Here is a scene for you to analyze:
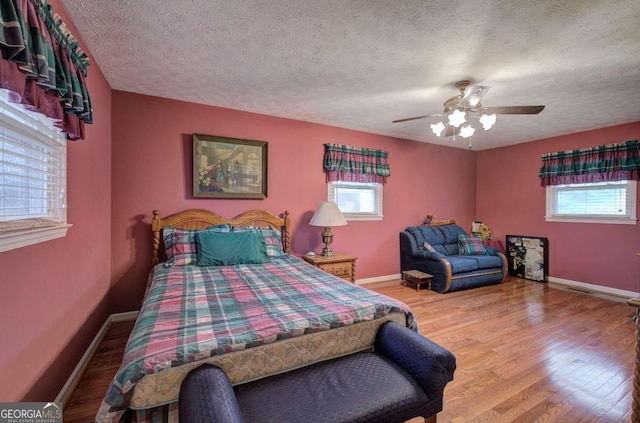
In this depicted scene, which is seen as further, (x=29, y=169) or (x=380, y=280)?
(x=380, y=280)

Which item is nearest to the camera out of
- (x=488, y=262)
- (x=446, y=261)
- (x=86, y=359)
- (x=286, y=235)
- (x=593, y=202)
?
(x=86, y=359)

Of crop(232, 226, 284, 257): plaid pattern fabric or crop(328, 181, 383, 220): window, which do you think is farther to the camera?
crop(328, 181, 383, 220): window

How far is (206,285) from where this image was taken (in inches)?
82.4

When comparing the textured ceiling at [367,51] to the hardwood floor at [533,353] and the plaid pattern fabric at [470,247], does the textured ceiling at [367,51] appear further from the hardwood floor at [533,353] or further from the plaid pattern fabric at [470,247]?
the hardwood floor at [533,353]

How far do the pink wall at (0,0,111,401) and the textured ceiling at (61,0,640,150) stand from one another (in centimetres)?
40

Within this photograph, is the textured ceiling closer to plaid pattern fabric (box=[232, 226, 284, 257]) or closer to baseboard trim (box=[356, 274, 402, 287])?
plaid pattern fabric (box=[232, 226, 284, 257])

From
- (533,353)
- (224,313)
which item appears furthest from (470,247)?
(224,313)

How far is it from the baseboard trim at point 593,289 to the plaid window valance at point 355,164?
10.7 ft

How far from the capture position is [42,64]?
117cm

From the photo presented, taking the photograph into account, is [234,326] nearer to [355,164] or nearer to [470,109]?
[470,109]

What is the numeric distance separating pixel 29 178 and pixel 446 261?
430 cm

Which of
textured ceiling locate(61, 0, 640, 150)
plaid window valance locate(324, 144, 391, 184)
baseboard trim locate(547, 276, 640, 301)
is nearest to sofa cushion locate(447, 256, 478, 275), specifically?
baseboard trim locate(547, 276, 640, 301)

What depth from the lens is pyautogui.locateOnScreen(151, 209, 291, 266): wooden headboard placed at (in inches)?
115

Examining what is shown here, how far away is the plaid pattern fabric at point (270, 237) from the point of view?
3.12 m
